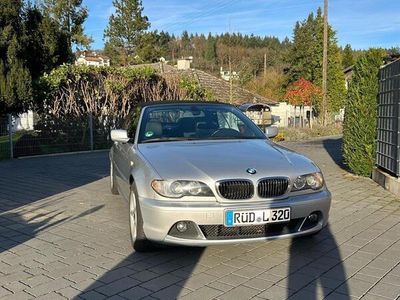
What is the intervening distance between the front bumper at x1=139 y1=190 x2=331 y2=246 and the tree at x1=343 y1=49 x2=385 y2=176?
5157 mm

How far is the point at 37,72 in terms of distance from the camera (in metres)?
17.2

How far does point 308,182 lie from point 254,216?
0.77 m

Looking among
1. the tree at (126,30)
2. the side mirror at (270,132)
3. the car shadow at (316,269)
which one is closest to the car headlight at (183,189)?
the car shadow at (316,269)

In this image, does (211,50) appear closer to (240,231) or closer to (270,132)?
(270,132)

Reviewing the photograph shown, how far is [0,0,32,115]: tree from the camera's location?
14.4 m

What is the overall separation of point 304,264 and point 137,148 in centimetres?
225

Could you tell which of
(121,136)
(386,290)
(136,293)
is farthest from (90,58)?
(386,290)

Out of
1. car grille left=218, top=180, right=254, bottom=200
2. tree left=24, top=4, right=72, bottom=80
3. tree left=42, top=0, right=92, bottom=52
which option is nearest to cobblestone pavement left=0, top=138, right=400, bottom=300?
car grille left=218, top=180, right=254, bottom=200

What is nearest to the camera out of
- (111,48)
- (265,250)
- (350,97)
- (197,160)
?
(197,160)

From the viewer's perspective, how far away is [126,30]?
54281mm

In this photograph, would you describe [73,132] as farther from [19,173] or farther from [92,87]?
[19,173]

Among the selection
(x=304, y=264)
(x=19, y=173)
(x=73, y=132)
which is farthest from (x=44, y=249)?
(x=73, y=132)

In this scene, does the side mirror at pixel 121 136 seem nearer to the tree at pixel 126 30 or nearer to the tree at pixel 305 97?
the tree at pixel 305 97

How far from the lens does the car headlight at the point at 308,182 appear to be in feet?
14.9
